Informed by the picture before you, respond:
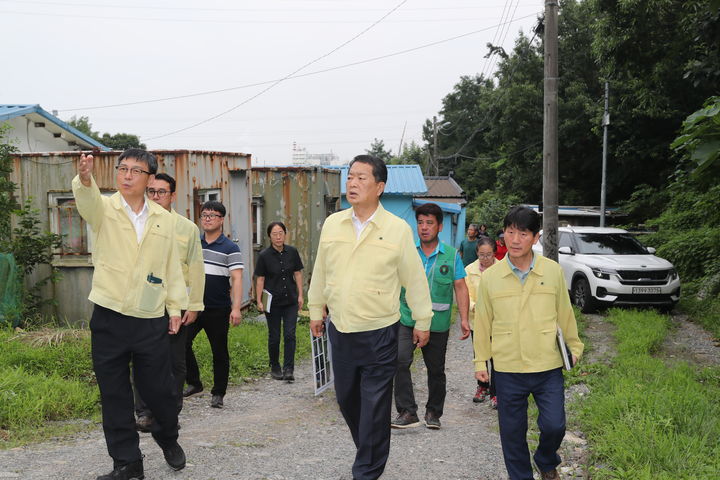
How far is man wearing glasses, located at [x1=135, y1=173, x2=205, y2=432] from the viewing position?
5.30m

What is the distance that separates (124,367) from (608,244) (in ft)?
37.9

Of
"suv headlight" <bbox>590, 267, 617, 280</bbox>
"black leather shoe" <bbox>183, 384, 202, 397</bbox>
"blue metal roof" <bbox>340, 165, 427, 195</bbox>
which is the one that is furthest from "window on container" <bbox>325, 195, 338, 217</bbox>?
"black leather shoe" <bbox>183, 384, 202, 397</bbox>

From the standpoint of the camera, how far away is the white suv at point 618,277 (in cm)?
1245

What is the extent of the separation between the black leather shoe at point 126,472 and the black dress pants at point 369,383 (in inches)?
53.5

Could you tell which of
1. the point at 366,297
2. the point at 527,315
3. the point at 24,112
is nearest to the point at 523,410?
the point at 527,315

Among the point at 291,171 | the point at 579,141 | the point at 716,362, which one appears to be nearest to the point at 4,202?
the point at 291,171

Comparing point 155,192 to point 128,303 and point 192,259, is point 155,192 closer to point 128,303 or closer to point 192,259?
point 192,259

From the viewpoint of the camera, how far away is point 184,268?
5.49 metres

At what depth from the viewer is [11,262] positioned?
29.5ft

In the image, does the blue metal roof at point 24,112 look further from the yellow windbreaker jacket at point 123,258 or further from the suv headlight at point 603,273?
the suv headlight at point 603,273

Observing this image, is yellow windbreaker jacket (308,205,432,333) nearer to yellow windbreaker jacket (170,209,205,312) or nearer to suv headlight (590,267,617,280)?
yellow windbreaker jacket (170,209,205,312)

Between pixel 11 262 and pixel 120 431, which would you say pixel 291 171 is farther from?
pixel 120 431

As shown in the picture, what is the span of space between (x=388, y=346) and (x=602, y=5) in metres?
13.1

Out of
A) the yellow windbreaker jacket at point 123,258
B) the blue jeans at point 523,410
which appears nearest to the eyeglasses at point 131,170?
the yellow windbreaker jacket at point 123,258
